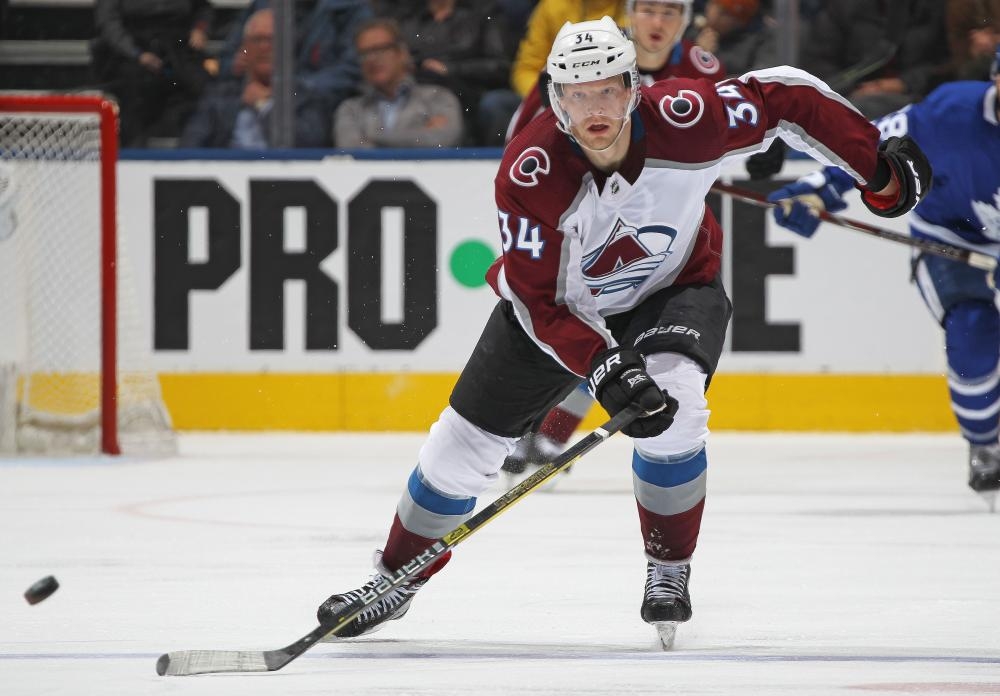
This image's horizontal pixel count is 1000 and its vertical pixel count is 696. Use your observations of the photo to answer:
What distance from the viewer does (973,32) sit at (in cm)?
610

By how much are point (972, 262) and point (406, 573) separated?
2.44 metres

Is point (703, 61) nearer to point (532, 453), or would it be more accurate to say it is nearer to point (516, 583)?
point (532, 453)

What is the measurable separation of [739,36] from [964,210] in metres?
1.83

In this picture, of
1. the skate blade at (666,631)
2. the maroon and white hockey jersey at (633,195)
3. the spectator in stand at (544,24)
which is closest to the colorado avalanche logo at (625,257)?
the maroon and white hockey jersey at (633,195)

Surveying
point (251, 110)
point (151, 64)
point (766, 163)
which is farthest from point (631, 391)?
point (151, 64)

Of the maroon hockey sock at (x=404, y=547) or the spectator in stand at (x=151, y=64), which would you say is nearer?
the maroon hockey sock at (x=404, y=547)

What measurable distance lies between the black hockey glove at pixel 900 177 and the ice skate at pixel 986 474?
5.24ft

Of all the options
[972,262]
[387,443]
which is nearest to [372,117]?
[387,443]

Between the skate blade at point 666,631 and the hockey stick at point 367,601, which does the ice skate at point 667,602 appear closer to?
the skate blade at point 666,631

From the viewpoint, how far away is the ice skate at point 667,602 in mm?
2623

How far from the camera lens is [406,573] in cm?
265

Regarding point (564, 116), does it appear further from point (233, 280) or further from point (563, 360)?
point (233, 280)

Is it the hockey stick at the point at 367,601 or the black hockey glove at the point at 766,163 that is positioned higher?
the black hockey glove at the point at 766,163

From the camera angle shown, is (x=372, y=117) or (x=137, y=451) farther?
(x=372, y=117)
